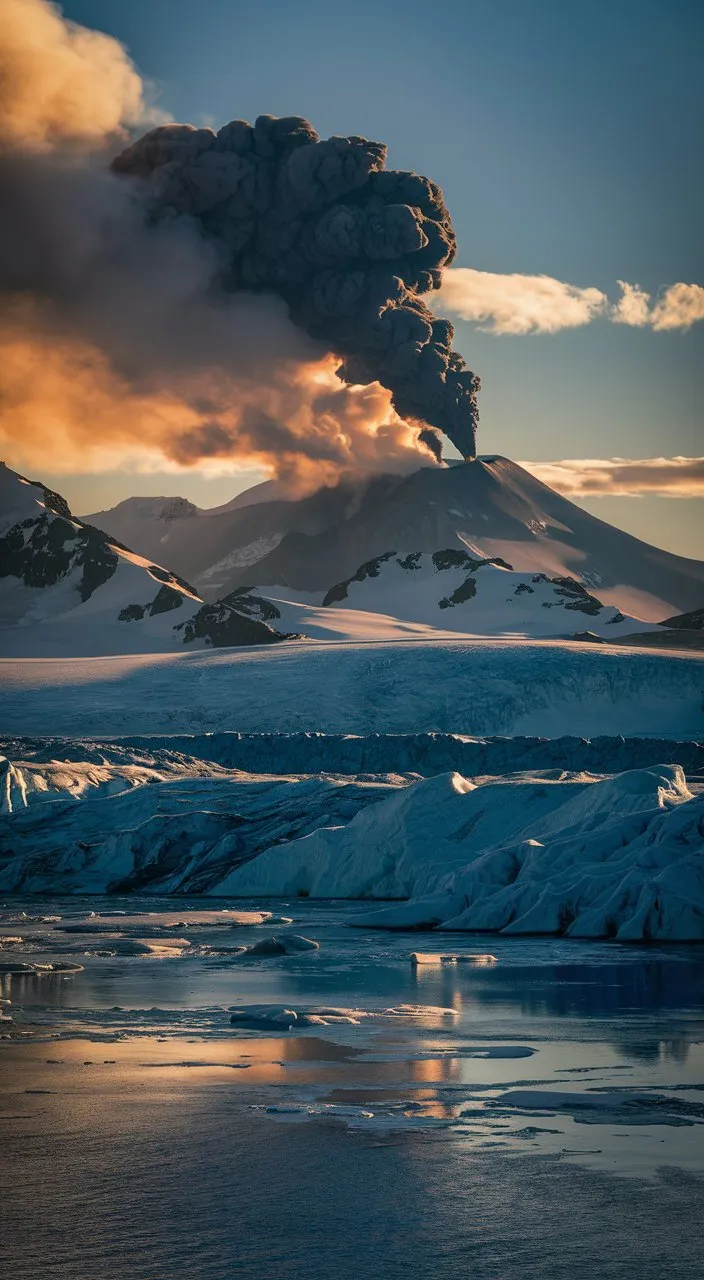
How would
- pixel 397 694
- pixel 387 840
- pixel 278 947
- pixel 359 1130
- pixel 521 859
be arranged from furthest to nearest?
pixel 397 694 → pixel 387 840 → pixel 521 859 → pixel 278 947 → pixel 359 1130

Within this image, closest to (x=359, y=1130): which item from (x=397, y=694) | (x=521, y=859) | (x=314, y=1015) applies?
(x=314, y=1015)

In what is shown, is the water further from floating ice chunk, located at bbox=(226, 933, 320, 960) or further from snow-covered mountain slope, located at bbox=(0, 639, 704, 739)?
snow-covered mountain slope, located at bbox=(0, 639, 704, 739)

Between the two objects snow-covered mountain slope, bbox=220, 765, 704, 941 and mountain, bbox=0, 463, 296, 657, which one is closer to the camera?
snow-covered mountain slope, bbox=220, 765, 704, 941

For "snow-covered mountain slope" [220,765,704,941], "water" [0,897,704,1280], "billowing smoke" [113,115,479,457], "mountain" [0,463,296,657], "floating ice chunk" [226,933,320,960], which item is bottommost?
"water" [0,897,704,1280]

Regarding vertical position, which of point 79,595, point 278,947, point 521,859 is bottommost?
point 278,947

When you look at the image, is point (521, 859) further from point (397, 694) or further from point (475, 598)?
point (475, 598)

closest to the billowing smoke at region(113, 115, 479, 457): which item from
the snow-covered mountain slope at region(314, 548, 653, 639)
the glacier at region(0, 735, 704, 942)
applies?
the snow-covered mountain slope at region(314, 548, 653, 639)

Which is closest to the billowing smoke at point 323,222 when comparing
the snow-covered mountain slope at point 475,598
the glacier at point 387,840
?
the snow-covered mountain slope at point 475,598

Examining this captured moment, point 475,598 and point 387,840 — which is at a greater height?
point 475,598
